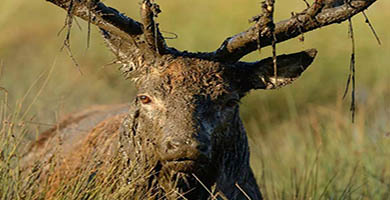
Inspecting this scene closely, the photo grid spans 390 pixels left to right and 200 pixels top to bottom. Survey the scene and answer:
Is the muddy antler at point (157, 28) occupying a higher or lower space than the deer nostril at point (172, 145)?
higher

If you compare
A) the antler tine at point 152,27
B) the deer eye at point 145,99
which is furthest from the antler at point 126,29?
the deer eye at point 145,99

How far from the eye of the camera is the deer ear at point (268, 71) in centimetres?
539

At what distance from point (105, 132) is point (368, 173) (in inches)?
107

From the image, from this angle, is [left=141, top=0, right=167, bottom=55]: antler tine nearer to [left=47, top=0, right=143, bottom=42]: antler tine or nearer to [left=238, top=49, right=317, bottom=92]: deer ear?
[left=47, top=0, right=143, bottom=42]: antler tine

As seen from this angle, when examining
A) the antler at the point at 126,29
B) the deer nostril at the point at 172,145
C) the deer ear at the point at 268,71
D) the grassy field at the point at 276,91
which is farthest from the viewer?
the grassy field at the point at 276,91

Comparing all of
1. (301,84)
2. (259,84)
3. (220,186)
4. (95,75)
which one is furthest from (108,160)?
(301,84)

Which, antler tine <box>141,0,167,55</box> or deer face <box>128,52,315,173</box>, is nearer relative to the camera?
deer face <box>128,52,315,173</box>

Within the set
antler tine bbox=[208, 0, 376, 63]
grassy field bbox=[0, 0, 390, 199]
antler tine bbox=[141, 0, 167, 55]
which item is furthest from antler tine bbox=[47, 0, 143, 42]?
grassy field bbox=[0, 0, 390, 199]

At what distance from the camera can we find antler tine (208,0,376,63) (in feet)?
15.6

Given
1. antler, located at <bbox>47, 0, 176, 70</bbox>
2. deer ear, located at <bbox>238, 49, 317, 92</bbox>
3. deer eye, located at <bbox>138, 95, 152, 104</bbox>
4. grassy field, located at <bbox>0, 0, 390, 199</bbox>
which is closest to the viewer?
antler, located at <bbox>47, 0, 176, 70</bbox>

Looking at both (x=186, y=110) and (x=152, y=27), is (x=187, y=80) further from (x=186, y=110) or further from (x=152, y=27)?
(x=152, y=27)

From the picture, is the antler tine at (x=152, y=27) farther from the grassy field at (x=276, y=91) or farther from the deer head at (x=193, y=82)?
the grassy field at (x=276, y=91)

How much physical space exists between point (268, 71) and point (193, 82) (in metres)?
0.72

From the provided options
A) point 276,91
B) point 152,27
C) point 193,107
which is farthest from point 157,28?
point 276,91
